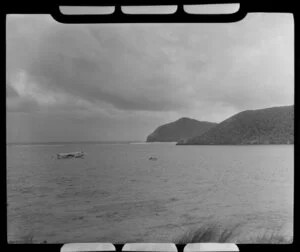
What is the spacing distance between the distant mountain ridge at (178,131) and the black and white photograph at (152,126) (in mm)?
190

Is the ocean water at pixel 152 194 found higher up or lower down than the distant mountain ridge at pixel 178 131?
lower down

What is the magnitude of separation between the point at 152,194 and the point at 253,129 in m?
13.5

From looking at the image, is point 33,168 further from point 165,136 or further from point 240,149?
point 240,149

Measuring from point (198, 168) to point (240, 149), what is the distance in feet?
23.4

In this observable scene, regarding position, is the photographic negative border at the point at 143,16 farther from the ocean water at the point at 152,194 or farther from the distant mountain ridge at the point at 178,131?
the distant mountain ridge at the point at 178,131

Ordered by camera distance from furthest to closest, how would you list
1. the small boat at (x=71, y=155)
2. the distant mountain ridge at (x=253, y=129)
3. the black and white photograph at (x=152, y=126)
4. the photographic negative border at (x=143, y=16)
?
the small boat at (x=71, y=155), the distant mountain ridge at (x=253, y=129), the black and white photograph at (x=152, y=126), the photographic negative border at (x=143, y=16)

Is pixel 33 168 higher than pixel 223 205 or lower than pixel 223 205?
higher

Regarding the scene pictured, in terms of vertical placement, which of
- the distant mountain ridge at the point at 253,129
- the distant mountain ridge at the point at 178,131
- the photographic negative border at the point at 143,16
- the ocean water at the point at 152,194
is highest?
the distant mountain ridge at the point at 178,131

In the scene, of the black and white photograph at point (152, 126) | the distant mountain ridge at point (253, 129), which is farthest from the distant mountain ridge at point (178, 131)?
the distant mountain ridge at point (253, 129)

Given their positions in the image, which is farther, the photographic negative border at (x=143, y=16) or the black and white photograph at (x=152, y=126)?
the black and white photograph at (x=152, y=126)

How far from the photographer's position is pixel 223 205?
36.7 m

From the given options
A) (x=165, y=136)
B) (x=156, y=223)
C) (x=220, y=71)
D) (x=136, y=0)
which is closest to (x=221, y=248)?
(x=136, y=0)

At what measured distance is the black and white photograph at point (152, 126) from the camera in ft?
109

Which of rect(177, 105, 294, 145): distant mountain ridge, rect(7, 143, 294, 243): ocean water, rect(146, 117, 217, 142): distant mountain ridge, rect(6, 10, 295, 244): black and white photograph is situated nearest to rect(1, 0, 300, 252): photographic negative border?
rect(7, 143, 294, 243): ocean water
